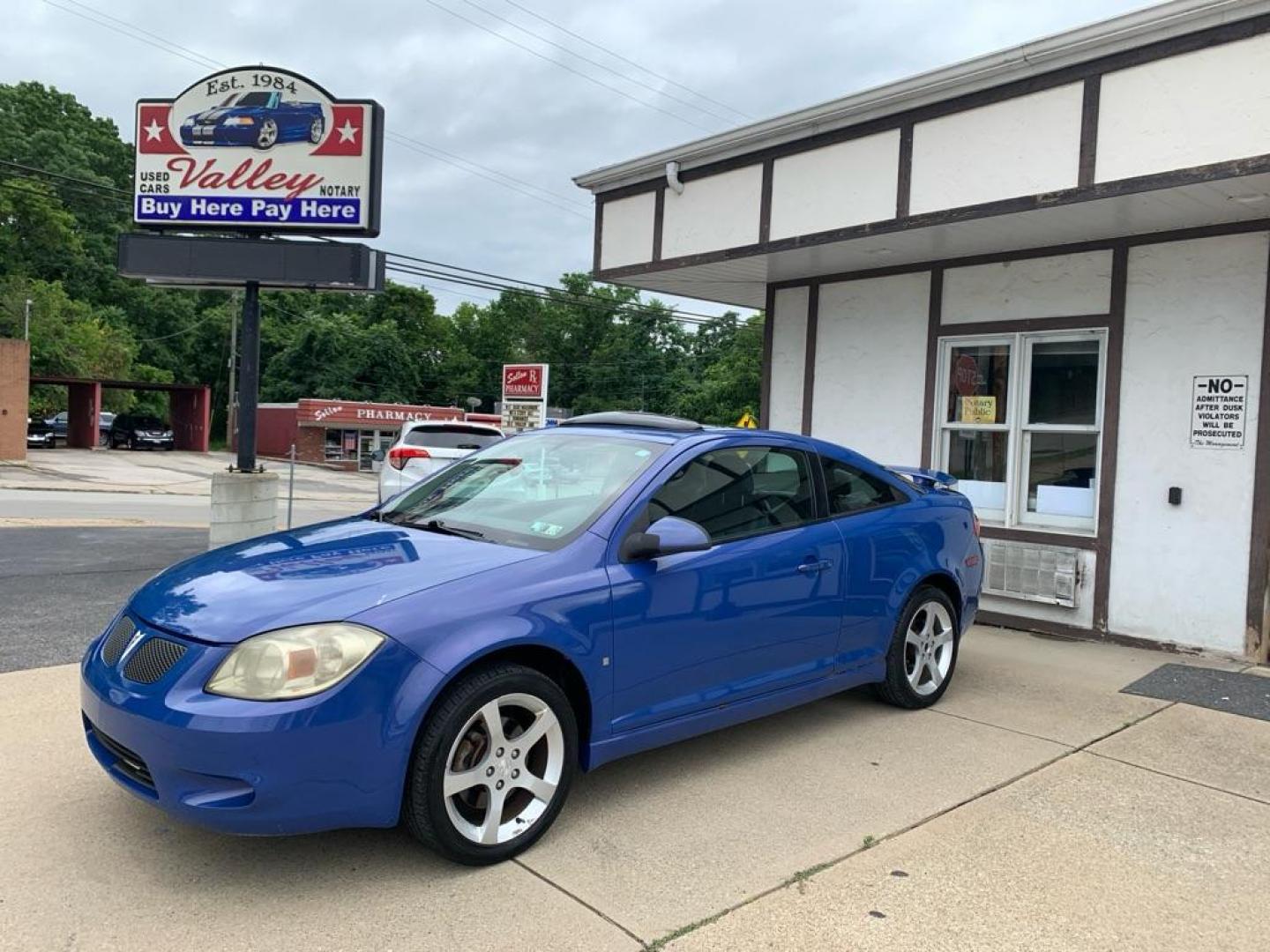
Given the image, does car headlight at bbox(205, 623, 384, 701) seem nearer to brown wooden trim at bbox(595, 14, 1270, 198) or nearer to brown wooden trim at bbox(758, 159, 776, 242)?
brown wooden trim at bbox(595, 14, 1270, 198)

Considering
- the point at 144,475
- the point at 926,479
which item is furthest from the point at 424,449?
the point at 144,475

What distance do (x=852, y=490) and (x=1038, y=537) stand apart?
3365 mm

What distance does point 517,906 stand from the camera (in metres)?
3.05

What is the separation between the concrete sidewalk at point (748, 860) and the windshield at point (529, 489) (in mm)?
1182

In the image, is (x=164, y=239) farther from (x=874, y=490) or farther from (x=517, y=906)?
(x=517, y=906)

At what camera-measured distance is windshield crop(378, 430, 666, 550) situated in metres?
3.92

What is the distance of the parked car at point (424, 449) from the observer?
12188mm

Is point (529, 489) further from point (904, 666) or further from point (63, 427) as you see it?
point (63, 427)

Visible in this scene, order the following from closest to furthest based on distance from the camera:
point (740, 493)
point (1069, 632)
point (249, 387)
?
point (740, 493)
point (1069, 632)
point (249, 387)

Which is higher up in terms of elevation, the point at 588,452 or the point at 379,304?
the point at 379,304

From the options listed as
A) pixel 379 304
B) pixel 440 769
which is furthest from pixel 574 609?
pixel 379 304

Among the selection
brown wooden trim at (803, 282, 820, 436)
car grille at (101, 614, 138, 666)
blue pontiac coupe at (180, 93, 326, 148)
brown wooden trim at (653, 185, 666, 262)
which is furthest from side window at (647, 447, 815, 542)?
blue pontiac coupe at (180, 93, 326, 148)

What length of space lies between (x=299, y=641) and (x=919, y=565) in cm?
346

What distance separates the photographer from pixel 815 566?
14.9 feet
